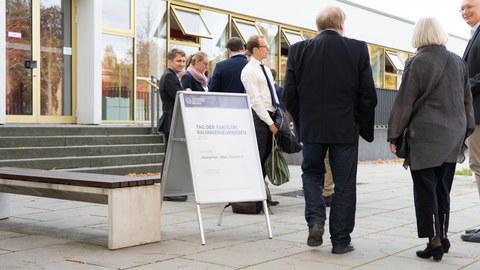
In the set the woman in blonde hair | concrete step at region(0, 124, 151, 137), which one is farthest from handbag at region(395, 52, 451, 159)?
concrete step at region(0, 124, 151, 137)

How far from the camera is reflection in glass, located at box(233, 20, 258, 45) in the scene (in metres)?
20.1

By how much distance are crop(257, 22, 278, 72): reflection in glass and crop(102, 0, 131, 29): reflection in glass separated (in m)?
5.74

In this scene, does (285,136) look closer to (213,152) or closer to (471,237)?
(213,152)

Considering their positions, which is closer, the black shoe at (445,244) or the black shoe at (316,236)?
the black shoe at (445,244)

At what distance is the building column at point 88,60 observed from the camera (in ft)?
48.9

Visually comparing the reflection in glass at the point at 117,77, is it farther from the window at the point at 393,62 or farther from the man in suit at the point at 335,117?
the window at the point at 393,62

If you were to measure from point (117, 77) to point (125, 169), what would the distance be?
15.6 feet

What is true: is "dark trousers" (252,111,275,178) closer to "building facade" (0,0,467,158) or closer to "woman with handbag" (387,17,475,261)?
"woman with handbag" (387,17,475,261)

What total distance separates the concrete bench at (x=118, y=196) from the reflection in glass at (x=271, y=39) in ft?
51.8

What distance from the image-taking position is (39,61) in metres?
14.1

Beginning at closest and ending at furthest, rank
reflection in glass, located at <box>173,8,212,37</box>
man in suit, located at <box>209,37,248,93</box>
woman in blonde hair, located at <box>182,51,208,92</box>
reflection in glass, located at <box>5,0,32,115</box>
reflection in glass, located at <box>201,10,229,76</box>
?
man in suit, located at <box>209,37,248,93</box>, woman in blonde hair, located at <box>182,51,208,92</box>, reflection in glass, located at <box>5,0,32,115</box>, reflection in glass, located at <box>173,8,212,37</box>, reflection in glass, located at <box>201,10,229,76</box>

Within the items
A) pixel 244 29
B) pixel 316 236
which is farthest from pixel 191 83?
pixel 244 29

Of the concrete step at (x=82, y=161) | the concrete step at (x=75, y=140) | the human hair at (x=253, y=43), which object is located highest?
the human hair at (x=253, y=43)

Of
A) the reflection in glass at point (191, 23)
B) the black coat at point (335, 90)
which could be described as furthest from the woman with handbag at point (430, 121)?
the reflection in glass at point (191, 23)
